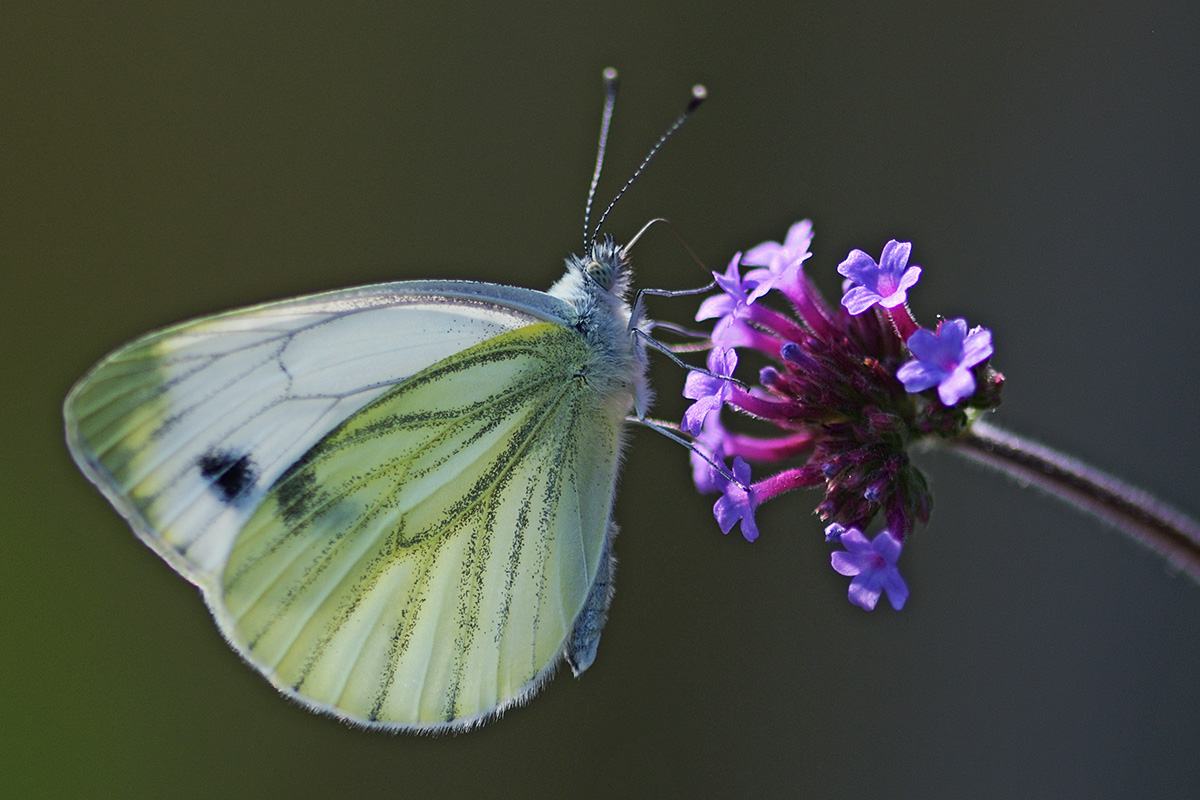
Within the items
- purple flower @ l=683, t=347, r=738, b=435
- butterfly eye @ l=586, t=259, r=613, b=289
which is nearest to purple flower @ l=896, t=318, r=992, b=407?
purple flower @ l=683, t=347, r=738, b=435

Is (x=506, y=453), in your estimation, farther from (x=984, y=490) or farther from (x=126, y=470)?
(x=984, y=490)

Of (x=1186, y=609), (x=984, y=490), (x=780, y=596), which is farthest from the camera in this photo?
(x=780, y=596)

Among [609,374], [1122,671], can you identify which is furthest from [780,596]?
[609,374]

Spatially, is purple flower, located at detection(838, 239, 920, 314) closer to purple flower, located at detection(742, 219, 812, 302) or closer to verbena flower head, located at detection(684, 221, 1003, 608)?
verbena flower head, located at detection(684, 221, 1003, 608)

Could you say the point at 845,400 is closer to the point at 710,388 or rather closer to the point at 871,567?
the point at 710,388

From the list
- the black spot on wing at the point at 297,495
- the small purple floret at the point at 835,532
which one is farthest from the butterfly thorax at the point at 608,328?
the black spot on wing at the point at 297,495

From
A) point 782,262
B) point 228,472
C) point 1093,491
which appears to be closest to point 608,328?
point 782,262
